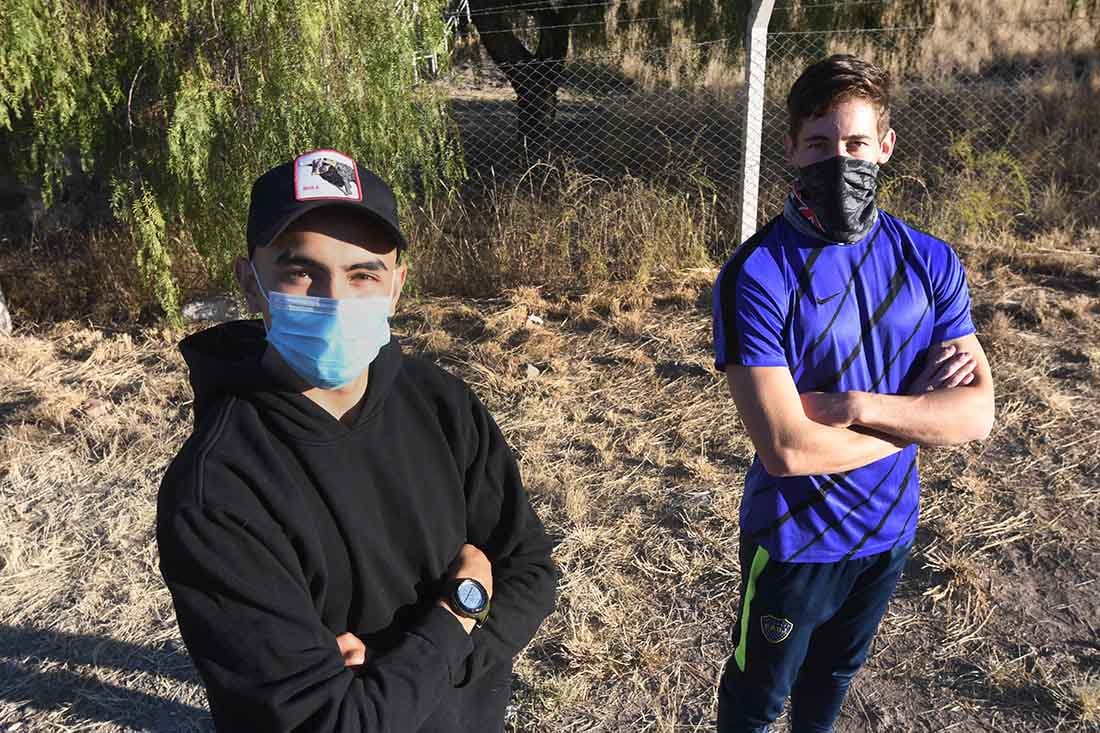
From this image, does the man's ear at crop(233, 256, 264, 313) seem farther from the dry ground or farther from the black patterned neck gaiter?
the dry ground

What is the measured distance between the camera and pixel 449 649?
1464 mm

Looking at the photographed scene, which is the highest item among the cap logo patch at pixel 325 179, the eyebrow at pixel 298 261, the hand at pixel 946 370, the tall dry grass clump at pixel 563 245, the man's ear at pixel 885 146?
the cap logo patch at pixel 325 179

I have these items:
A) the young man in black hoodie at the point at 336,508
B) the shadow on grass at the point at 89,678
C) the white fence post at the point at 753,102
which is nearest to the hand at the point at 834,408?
the young man in black hoodie at the point at 336,508

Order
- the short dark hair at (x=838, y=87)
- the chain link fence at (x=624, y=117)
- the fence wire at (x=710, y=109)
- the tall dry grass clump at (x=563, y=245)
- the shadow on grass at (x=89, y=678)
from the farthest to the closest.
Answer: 1. the chain link fence at (x=624, y=117)
2. the fence wire at (x=710, y=109)
3. the tall dry grass clump at (x=563, y=245)
4. the shadow on grass at (x=89, y=678)
5. the short dark hair at (x=838, y=87)

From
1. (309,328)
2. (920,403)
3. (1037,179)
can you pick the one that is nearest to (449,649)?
(309,328)

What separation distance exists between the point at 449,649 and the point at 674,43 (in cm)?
884

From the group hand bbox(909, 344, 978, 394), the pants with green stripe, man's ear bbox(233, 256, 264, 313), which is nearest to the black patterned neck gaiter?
hand bbox(909, 344, 978, 394)

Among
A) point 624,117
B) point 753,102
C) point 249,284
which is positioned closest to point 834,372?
point 249,284

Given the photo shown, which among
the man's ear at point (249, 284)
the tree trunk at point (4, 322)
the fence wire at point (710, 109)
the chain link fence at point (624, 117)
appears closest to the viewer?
the man's ear at point (249, 284)

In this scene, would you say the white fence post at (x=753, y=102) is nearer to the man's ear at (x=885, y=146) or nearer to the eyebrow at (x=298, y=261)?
the man's ear at (x=885, y=146)

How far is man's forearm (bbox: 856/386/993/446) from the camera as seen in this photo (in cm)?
196

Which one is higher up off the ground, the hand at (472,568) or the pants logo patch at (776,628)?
the hand at (472,568)

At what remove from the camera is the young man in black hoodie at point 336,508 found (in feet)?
4.18

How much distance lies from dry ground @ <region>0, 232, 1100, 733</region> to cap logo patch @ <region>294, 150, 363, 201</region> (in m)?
2.17
